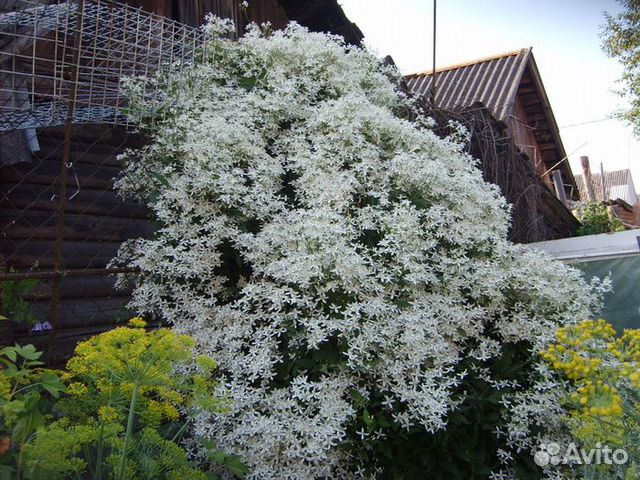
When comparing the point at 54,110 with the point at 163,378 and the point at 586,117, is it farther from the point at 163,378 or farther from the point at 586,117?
the point at 586,117

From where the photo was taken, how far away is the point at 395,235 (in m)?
2.73

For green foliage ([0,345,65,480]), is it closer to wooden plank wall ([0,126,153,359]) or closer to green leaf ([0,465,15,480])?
green leaf ([0,465,15,480])

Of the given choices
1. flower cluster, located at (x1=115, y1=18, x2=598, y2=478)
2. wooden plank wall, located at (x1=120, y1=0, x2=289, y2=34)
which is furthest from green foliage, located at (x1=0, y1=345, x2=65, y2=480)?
wooden plank wall, located at (x1=120, y1=0, x2=289, y2=34)

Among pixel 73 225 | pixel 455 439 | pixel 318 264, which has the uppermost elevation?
pixel 73 225

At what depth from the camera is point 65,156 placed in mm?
2512

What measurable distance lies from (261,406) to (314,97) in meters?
2.17

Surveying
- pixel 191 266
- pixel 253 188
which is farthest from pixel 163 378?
pixel 253 188

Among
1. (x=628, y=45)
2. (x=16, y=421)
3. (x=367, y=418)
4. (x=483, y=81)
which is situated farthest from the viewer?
(x=628, y=45)

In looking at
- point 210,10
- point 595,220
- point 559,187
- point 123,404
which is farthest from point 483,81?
point 123,404

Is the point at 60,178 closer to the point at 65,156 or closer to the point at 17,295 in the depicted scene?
the point at 65,156

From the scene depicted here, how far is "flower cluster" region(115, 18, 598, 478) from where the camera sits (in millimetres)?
2322

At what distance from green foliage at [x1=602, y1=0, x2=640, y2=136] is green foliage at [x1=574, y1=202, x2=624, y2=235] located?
4.95 meters

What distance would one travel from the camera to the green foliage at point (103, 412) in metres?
1.47

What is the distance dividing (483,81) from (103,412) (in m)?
11.7
